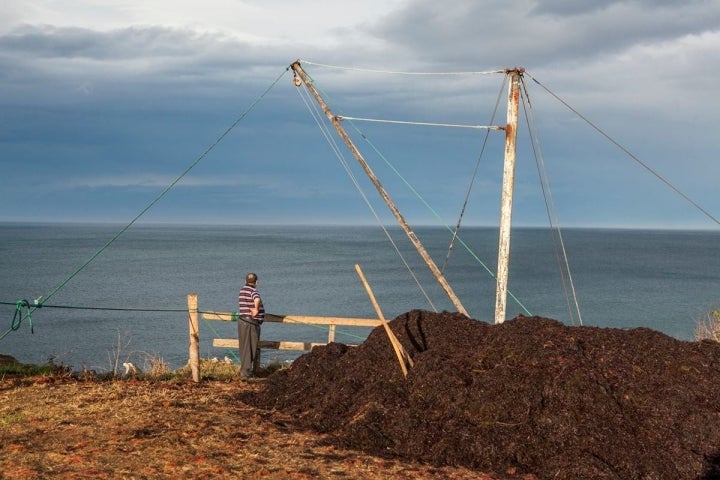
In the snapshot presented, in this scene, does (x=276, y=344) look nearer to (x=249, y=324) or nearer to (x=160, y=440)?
(x=249, y=324)

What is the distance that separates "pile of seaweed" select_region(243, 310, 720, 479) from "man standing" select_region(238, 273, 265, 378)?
3006 millimetres

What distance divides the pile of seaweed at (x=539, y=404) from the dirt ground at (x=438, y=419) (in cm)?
2

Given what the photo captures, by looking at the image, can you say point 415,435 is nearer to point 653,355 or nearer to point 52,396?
point 653,355

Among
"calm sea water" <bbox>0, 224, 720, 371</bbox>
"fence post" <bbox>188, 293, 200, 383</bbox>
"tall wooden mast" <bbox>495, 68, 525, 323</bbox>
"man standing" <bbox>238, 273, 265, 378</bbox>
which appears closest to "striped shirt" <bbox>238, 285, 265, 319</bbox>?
"man standing" <bbox>238, 273, 265, 378</bbox>

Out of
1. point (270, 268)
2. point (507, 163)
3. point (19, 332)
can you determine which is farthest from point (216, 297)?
point (507, 163)

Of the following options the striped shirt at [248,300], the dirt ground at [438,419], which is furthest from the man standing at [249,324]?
the dirt ground at [438,419]

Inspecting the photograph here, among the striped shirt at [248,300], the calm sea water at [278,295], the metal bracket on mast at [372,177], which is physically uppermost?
the metal bracket on mast at [372,177]

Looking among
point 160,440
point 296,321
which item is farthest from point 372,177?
point 160,440

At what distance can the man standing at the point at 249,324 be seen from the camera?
48.0 feet

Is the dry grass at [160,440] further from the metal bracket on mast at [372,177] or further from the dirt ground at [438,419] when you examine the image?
the metal bracket on mast at [372,177]

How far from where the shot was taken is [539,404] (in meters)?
9.86

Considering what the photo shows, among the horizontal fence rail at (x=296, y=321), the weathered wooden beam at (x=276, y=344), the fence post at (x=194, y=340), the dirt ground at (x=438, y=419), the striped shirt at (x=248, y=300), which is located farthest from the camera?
the weathered wooden beam at (x=276, y=344)

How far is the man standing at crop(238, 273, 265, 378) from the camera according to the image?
14.6 metres

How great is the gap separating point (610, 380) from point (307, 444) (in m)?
4.07
